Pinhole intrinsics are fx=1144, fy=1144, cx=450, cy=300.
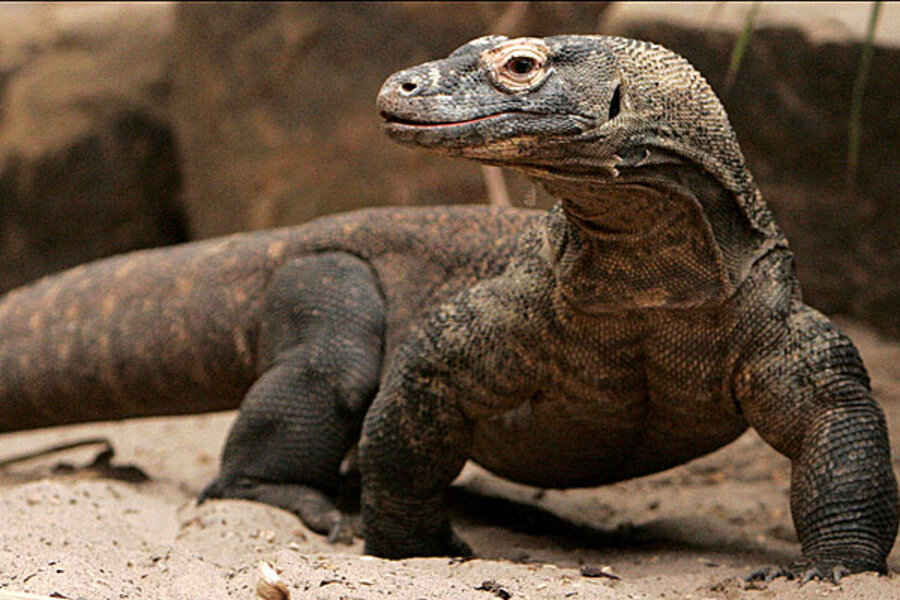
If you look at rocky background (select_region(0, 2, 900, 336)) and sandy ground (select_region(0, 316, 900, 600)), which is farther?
rocky background (select_region(0, 2, 900, 336))

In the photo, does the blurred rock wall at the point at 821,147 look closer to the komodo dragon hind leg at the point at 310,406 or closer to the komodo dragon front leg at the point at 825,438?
the komodo dragon hind leg at the point at 310,406

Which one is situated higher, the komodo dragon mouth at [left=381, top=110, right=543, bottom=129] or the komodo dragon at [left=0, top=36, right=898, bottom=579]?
the komodo dragon mouth at [left=381, top=110, right=543, bottom=129]

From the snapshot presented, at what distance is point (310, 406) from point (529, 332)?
1326 mm

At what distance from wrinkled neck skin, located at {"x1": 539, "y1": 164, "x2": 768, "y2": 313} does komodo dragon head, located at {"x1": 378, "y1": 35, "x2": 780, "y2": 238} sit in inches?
3.2

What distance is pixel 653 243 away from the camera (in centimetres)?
303

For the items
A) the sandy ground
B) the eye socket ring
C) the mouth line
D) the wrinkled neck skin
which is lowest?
the sandy ground

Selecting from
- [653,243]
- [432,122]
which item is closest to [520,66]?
[432,122]

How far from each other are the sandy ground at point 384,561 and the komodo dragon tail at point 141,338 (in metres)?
0.36

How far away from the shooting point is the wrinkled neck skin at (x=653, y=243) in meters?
2.92

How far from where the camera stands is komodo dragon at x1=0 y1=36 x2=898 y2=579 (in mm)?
2773

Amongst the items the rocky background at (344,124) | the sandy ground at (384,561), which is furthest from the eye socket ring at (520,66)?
the rocky background at (344,124)

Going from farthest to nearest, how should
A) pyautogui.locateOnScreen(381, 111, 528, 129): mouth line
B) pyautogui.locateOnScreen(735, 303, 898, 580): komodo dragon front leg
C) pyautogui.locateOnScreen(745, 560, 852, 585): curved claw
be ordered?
1. pyautogui.locateOnScreen(735, 303, 898, 580): komodo dragon front leg
2. pyautogui.locateOnScreen(745, 560, 852, 585): curved claw
3. pyautogui.locateOnScreen(381, 111, 528, 129): mouth line

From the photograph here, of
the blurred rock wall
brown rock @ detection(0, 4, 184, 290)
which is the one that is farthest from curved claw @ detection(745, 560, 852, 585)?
brown rock @ detection(0, 4, 184, 290)

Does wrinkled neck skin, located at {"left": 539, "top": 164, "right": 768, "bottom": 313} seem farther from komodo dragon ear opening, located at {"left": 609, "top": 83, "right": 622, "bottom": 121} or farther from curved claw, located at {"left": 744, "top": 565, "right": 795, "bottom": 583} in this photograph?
curved claw, located at {"left": 744, "top": 565, "right": 795, "bottom": 583}
